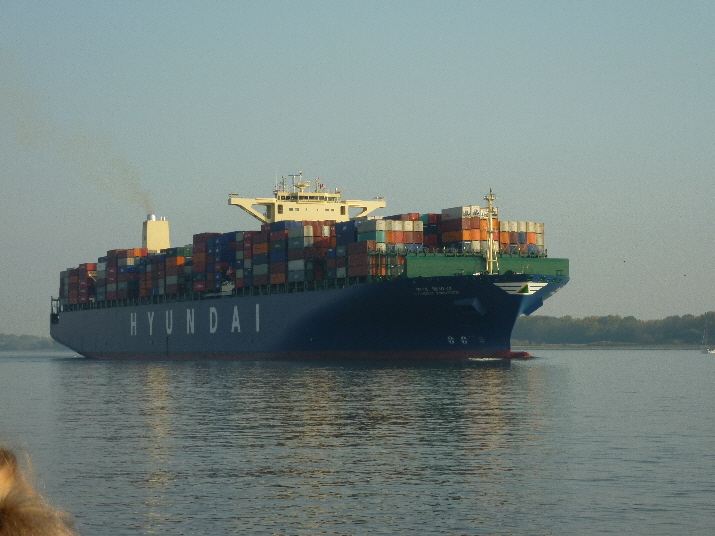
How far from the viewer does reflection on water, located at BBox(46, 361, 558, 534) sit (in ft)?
53.6

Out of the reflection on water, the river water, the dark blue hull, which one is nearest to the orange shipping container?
the dark blue hull

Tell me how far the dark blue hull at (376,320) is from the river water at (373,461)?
2377 centimetres

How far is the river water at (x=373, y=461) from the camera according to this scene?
16.0m

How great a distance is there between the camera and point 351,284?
7450cm

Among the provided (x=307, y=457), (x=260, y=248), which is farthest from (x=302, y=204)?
(x=307, y=457)

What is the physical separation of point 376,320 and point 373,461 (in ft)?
168

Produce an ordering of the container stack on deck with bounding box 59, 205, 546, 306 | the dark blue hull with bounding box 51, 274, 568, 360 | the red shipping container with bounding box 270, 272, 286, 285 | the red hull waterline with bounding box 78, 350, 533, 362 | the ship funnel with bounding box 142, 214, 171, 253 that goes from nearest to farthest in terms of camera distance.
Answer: the dark blue hull with bounding box 51, 274, 568, 360 < the red hull waterline with bounding box 78, 350, 533, 362 < the container stack on deck with bounding box 59, 205, 546, 306 < the red shipping container with bounding box 270, 272, 286, 285 < the ship funnel with bounding box 142, 214, 171, 253

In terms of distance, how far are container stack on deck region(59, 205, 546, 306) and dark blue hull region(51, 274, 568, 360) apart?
173 centimetres

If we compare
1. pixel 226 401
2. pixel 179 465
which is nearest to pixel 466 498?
pixel 179 465

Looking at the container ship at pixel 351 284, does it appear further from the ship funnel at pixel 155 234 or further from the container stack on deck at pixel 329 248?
the ship funnel at pixel 155 234

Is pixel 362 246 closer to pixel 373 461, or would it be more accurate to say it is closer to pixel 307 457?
pixel 307 457

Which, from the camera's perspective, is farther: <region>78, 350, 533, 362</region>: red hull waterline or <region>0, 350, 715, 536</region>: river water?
<region>78, 350, 533, 362</region>: red hull waterline

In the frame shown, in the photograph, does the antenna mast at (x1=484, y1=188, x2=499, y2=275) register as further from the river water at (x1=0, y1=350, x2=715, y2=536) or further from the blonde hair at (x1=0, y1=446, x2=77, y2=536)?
the blonde hair at (x1=0, y1=446, x2=77, y2=536)

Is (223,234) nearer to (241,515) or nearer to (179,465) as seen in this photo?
(179,465)
